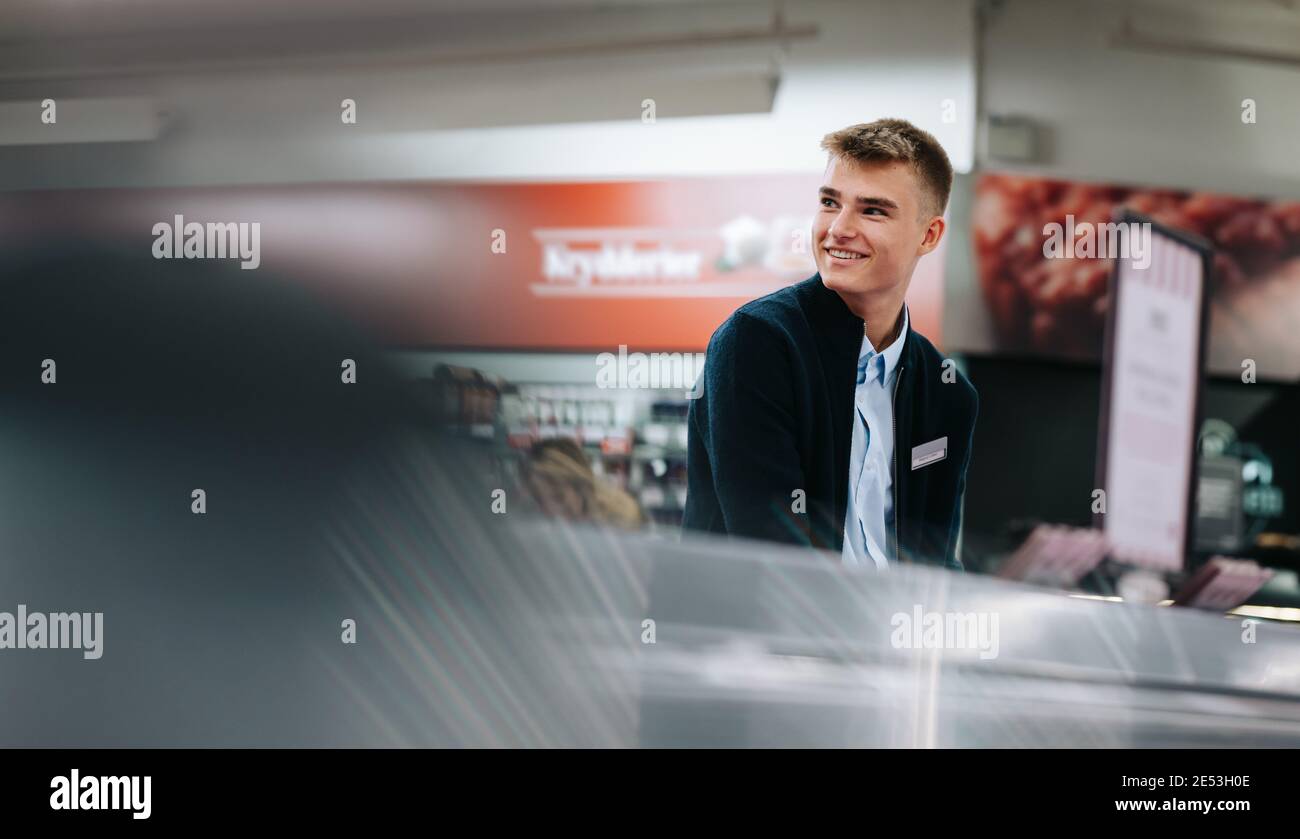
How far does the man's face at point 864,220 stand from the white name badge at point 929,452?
230 mm

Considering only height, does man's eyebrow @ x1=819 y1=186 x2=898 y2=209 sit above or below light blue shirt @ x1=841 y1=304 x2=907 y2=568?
above

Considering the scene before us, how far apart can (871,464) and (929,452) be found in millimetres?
107

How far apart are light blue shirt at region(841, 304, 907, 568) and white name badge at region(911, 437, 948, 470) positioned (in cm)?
4

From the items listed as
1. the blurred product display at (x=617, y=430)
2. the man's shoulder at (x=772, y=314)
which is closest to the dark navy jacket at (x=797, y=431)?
the man's shoulder at (x=772, y=314)

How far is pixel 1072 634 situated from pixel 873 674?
0.50 m

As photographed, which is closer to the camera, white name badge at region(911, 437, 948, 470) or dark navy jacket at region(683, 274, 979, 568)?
dark navy jacket at region(683, 274, 979, 568)

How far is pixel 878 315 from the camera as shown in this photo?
1.41 meters

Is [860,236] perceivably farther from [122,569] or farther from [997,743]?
[122,569]

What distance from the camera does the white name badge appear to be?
4.62ft
